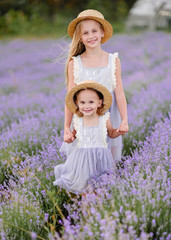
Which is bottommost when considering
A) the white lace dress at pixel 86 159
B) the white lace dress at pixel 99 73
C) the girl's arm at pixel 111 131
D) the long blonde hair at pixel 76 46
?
the white lace dress at pixel 86 159

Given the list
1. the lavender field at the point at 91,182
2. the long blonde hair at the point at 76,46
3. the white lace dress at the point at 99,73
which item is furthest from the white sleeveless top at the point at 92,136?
the long blonde hair at the point at 76,46

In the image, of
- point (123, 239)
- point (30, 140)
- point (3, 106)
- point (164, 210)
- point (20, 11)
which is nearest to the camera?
point (123, 239)

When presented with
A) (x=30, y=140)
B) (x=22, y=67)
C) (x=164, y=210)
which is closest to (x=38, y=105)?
(x=30, y=140)

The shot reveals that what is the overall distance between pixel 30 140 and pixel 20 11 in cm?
1742

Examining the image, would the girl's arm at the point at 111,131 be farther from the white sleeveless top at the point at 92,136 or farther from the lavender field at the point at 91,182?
the lavender field at the point at 91,182

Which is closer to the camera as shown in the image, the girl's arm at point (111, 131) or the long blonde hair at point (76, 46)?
the girl's arm at point (111, 131)

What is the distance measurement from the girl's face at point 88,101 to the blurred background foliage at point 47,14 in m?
14.1

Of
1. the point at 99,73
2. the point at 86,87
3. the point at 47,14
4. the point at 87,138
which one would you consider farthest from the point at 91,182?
the point at 47,14

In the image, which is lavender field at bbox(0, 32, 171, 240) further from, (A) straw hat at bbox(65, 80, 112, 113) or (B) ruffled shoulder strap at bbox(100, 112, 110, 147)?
(A) straw hat at bbox(65, 80, 112, 113)

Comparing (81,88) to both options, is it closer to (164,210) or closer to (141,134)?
(164,210)

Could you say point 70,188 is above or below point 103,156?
below

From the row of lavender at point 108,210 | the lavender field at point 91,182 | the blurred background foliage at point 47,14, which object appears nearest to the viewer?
the row of lavender at point 108,210

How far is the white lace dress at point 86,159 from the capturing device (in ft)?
7.81

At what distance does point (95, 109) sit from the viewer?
2.38m
